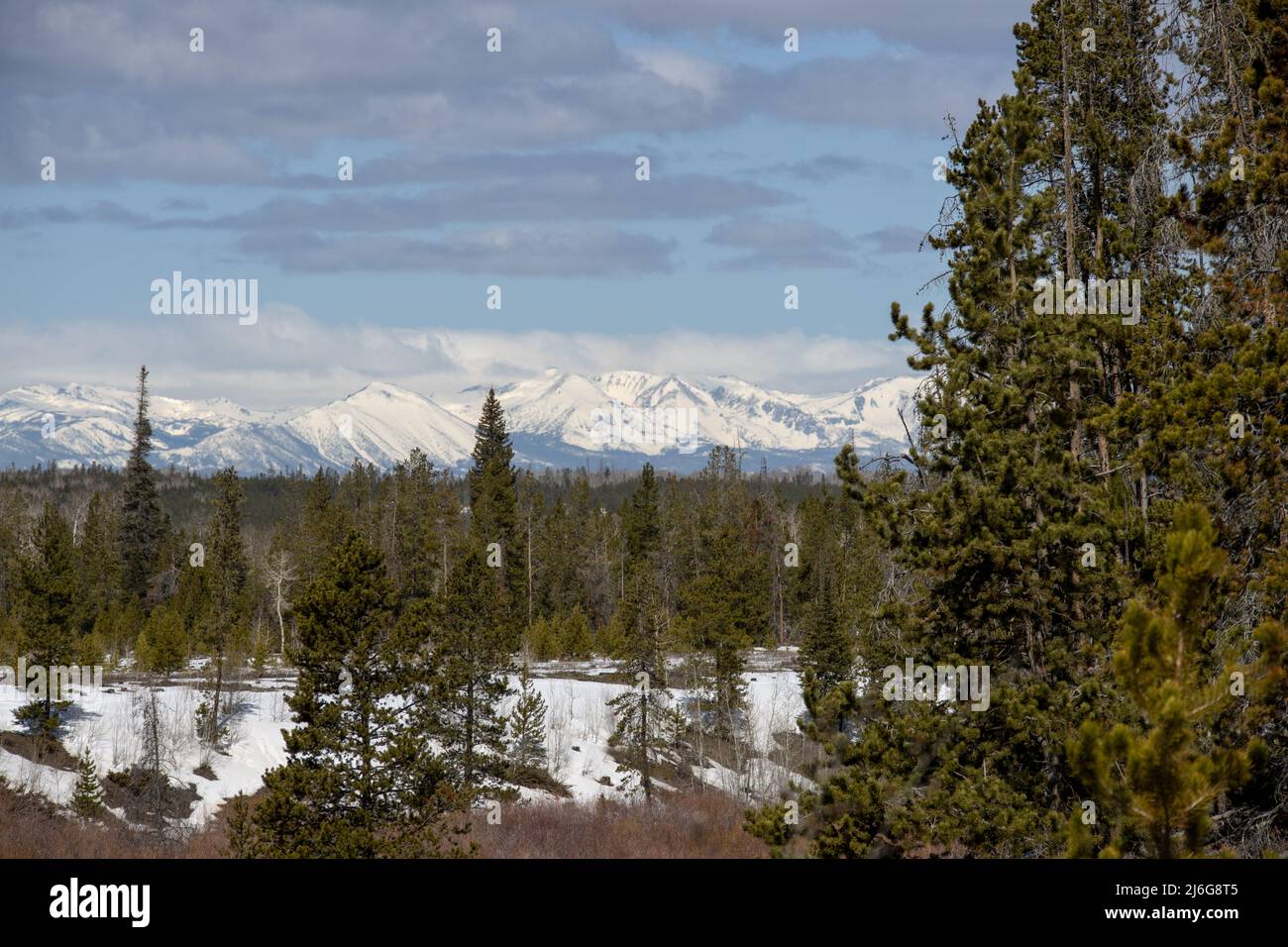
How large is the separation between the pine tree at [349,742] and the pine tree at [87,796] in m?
15.7

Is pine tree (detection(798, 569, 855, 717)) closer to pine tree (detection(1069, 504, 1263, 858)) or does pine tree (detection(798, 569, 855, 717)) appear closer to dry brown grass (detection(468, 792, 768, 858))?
dry brown grass (detection(468, 792, 768, 858))

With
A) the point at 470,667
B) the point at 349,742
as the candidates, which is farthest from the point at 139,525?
the point at 349,742

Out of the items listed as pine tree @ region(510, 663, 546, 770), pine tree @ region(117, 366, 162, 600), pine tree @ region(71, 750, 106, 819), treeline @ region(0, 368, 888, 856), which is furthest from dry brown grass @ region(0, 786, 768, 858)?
pine tree @ region(117, 366, 162, 600)

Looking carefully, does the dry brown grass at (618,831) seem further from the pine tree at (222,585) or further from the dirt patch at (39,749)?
the dirt patch at (39,749)

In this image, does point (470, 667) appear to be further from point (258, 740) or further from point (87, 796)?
point (258, 740)

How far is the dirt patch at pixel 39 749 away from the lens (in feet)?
148

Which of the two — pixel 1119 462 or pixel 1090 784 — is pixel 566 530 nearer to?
pixel 1119 462

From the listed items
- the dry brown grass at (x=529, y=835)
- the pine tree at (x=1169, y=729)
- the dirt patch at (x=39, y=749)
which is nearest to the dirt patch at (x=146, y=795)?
the dry brown grass at (x=529, y=835)

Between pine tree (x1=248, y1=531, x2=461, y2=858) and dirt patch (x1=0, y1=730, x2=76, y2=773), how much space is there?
2148cm

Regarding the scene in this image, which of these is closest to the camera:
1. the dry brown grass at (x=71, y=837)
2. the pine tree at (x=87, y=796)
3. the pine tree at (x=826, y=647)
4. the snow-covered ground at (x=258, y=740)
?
the dry brown grass at (x=71, y=837)

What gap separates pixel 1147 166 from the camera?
54.1 feet

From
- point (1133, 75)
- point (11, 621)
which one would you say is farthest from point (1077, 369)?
point (11, 621)

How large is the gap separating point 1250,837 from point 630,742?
1553 inches
